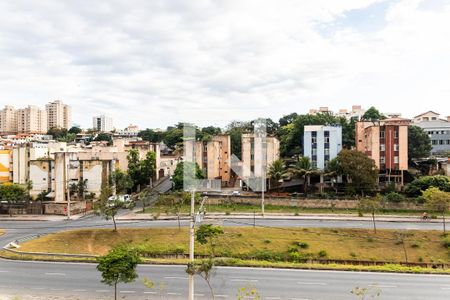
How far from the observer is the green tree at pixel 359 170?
40.1m

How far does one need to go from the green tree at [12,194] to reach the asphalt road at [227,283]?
2107cm

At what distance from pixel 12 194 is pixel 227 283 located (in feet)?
102

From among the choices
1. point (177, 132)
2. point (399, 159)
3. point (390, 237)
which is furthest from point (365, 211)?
point (177, 132)

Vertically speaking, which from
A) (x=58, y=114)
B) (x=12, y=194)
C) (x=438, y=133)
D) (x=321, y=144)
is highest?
(x=58, y=114)

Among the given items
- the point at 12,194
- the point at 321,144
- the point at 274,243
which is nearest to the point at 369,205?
the point at 274,243

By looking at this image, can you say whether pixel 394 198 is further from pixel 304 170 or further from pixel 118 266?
pixel 118 266

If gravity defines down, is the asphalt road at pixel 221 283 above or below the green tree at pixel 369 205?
below

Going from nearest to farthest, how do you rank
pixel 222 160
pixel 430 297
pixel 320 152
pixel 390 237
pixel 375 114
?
1. pixel 430 297
2. pixel 390 237
3. pixel 320 152
4. pixel 222 160
5. pixel 375 114

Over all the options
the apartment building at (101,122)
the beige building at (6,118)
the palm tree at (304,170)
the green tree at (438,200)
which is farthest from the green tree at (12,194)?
the apartment building at (101,122)

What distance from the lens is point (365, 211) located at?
36469mm

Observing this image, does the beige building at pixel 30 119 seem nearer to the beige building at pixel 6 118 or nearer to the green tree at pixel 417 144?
the beige building at pixel 6 118

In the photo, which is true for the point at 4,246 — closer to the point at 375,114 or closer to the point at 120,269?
the point at 120,269

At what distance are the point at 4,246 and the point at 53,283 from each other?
10.8 meters

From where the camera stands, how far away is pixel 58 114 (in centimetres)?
15950
